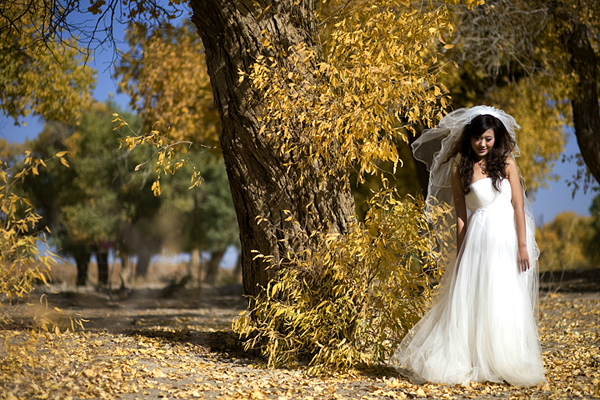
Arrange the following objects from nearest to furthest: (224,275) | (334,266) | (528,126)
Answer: (334,266), (528,126), (224,275)

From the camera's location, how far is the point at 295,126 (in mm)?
4668

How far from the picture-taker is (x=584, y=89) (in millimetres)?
9539

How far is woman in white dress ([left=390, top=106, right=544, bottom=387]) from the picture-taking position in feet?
13.1

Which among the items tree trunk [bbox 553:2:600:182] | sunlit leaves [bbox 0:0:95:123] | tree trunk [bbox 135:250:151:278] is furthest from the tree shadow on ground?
tree trunk [bbox 135:250:151:278]

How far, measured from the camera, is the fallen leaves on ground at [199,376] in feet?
12.3

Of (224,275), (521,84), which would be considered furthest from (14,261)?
(224,275)

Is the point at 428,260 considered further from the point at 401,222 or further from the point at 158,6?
the point at 158,6

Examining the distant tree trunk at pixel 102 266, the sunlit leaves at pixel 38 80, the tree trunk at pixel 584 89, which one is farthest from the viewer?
the distant tree trunk at pixel 102 266

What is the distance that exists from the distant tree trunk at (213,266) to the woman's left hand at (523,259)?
21.2 m

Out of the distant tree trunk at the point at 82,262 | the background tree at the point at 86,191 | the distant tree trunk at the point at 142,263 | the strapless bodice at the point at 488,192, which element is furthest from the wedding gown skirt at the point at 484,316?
the distant tree trunk at the point at 142,263

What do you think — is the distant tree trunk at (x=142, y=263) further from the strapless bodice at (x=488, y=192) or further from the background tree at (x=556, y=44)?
the strapless bodice at (x=488, y=192)

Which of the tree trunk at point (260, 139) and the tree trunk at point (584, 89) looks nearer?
the tree trunk at point (260, 139)

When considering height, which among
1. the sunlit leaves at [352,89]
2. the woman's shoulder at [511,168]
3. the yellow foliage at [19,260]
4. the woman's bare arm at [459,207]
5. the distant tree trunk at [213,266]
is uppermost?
the sunlit leaves at [352,89]

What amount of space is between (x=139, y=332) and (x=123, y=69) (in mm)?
6835
